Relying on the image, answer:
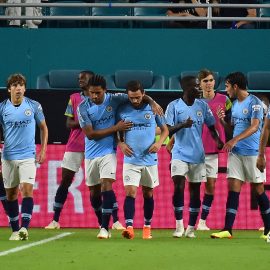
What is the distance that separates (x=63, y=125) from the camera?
18.5 m

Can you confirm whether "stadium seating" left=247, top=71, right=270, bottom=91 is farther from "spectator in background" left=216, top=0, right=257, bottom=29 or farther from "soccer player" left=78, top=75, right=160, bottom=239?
"soccer player" left=78, top=75, right=160, bottom=239

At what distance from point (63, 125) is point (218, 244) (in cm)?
602

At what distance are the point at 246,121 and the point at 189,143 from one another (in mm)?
913

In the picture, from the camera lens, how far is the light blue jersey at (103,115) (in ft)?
46.3

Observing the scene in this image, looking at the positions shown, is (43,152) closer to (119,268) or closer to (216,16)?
(119,268)

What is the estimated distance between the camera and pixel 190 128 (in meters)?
14.6

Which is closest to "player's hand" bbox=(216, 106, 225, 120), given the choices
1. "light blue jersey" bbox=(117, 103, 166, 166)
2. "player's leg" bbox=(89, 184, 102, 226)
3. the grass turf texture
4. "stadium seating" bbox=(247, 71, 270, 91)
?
"light blue jersey" bbox=(117, 103, 166, 166)

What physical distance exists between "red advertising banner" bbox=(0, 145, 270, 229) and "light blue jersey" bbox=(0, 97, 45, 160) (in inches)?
111

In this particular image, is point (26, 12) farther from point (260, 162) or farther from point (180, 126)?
point (260, 162)

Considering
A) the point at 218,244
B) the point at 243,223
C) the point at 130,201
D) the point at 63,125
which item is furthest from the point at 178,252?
the point at 63,125

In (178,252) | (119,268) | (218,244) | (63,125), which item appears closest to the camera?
(119,268)

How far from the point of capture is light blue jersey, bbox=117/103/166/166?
46.2 feet

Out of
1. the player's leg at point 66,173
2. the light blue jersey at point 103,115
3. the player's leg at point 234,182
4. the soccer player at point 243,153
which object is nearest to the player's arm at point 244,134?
the soccer player at point 243,153

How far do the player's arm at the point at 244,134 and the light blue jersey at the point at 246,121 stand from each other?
83 mm
